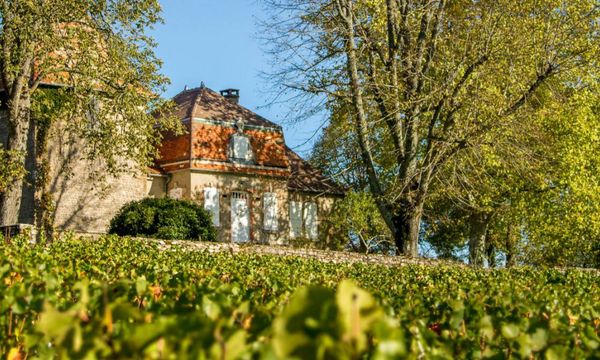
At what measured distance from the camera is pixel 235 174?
119ft

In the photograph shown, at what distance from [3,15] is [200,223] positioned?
349 inches

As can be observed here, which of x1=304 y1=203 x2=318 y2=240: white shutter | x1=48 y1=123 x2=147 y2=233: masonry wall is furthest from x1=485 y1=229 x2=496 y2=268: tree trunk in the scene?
x1=48 y1=123 x2=147 y2=233: masonry wall

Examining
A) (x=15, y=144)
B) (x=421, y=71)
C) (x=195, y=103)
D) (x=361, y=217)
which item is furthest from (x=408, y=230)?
(x=195, y=103)

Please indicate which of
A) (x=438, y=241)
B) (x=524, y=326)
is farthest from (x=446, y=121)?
(x=524, y=326)

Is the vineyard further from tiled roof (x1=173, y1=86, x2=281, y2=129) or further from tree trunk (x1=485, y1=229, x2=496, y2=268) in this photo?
tree trunk (x1=485, y1=229, x2=496, y2=268)

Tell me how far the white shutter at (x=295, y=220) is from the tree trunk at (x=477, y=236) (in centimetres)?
845

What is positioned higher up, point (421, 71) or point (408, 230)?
point (421, 71)

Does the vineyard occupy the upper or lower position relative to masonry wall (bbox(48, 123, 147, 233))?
lower

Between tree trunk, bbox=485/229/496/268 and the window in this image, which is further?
tree trunk, bbox=485/229/496/268

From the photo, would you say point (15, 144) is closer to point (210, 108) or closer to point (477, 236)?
point (210, 108)

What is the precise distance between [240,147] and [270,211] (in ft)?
10.8

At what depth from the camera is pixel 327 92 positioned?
23.5 m

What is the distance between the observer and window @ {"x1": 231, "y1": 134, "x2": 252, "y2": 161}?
1432 inches

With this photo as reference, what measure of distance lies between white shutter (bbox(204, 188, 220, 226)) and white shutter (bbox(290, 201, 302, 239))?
4.44 metres
